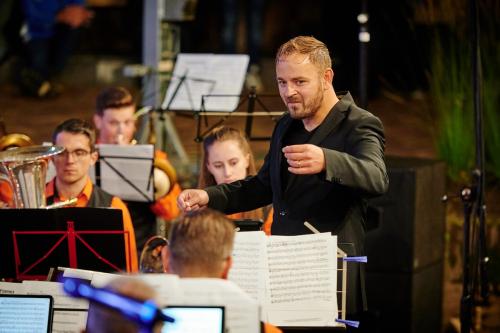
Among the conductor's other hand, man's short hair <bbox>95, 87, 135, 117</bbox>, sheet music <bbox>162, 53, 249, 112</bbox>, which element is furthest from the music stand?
the conductor's other hand

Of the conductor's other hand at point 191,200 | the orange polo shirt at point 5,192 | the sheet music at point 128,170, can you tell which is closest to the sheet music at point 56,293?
the conductor's other hand at point 191,200

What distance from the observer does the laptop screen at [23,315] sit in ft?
11.8

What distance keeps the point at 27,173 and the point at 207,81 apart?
2.01 metres

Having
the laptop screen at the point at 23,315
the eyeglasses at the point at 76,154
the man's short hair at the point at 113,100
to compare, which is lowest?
the laptop screen at the point at 23,315

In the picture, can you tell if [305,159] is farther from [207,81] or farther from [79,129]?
[207,81]

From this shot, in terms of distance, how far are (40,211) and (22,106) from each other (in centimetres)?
526

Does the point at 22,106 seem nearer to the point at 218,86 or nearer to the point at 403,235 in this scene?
the point at 218,86

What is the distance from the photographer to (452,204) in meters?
6.71

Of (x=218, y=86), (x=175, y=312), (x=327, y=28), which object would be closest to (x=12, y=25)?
(x=327, y=28)

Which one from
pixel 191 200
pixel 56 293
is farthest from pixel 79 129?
pixel 56 293

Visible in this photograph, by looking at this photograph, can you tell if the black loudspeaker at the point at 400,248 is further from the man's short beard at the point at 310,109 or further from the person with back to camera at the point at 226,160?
the man's short beard at the point at 310,109

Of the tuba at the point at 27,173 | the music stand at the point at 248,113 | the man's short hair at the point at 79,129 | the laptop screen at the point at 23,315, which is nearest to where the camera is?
the laptop screen at the point at 23,315

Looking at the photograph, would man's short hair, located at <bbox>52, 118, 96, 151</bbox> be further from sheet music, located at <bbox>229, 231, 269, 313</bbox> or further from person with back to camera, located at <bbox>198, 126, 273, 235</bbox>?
sheet music, located at <bbox>229, 231, 269, 313</bbox>

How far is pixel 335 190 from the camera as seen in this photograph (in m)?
3.86
